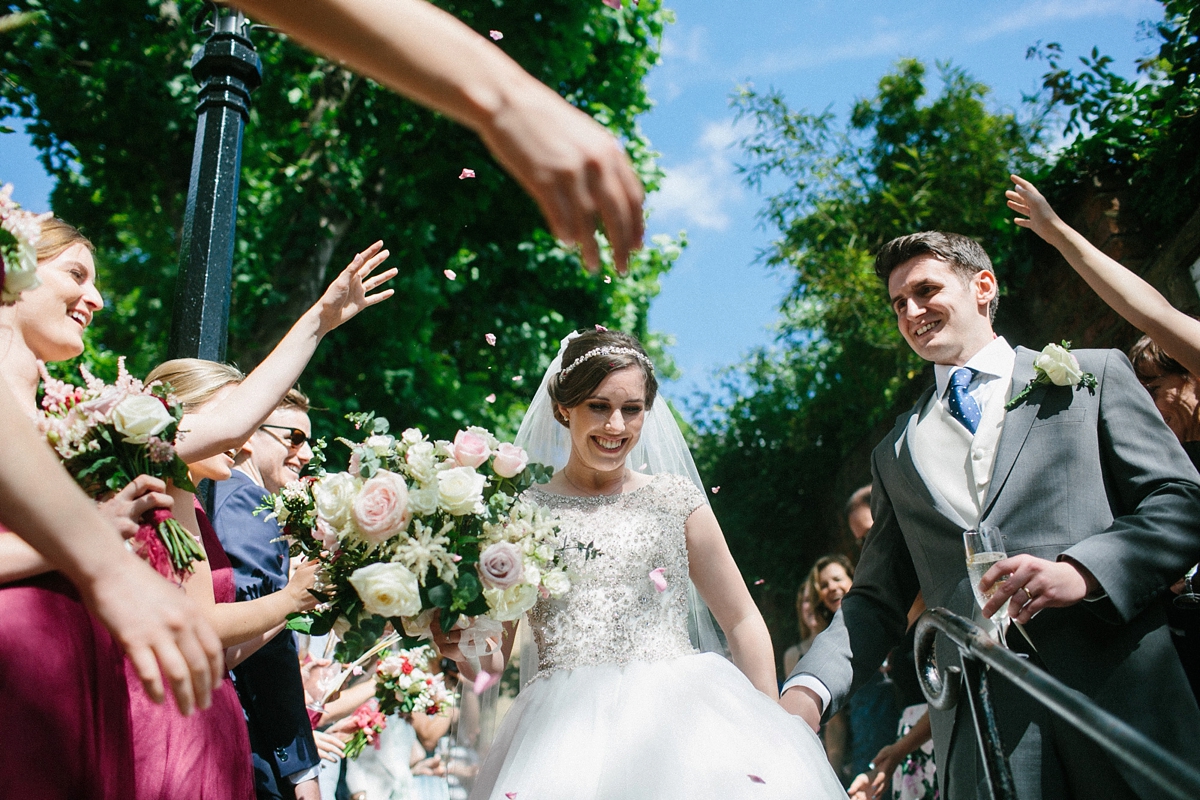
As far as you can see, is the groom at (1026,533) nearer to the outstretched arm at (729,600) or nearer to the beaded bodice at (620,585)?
the outstretched arm at (729,600)

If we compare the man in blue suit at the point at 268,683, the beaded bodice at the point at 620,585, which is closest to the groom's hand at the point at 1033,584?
the beaded bodice at the point at 620,585

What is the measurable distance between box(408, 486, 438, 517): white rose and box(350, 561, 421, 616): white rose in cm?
22

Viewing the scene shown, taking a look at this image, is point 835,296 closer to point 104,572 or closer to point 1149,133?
point 1149,133

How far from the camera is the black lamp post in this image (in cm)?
336

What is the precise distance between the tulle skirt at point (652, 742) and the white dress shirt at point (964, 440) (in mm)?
278

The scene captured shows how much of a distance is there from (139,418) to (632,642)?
1.82 metres

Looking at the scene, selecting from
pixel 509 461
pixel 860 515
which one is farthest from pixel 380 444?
pixel 860 515

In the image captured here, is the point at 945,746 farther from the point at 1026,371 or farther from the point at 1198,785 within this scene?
the point at 1198,785

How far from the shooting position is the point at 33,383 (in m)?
2.23

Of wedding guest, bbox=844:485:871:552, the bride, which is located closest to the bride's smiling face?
the bride

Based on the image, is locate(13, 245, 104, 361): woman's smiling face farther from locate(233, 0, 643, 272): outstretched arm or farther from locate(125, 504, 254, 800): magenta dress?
locate(233, 0, 643, 272): outstretched arm

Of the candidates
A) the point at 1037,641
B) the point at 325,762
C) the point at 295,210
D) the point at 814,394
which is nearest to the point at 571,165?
the point at 1037,641

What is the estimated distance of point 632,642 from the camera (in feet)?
10.4

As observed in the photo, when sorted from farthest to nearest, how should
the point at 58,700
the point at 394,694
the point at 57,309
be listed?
the point at 394,694 → the point at 57,309 → the point at 58,700
